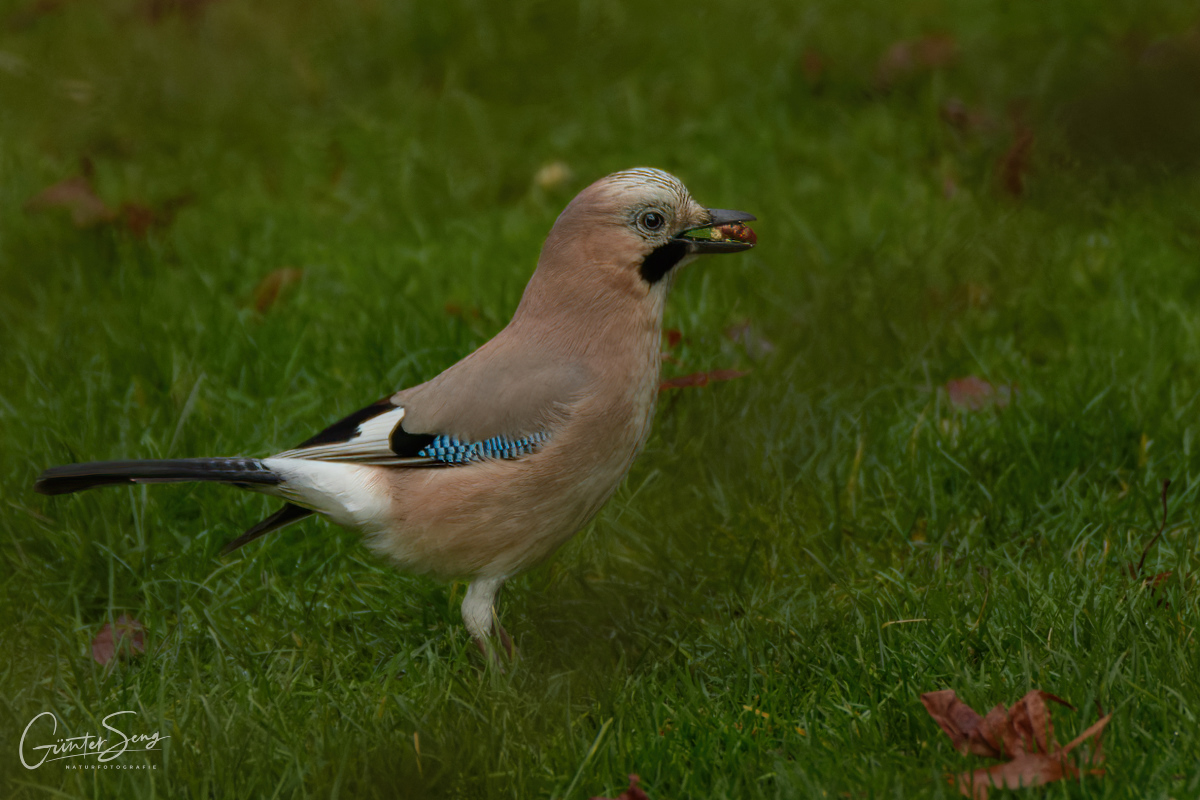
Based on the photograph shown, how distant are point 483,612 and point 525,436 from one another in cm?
49

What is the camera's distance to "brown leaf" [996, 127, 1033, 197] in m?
5.30

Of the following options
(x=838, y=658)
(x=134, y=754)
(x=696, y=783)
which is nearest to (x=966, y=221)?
(x=838, y=658)

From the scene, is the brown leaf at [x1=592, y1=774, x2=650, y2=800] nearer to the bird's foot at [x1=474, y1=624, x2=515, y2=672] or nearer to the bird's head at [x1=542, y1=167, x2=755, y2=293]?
the bird's foot at [x1=474, y1=624, x2=515, y2=672]

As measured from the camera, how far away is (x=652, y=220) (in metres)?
3.28

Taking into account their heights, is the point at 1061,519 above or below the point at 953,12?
below

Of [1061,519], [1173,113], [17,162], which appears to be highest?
[1173,113]

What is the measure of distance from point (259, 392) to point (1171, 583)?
2.91 metres

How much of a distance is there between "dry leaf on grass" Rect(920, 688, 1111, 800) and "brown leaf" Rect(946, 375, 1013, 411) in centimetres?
166

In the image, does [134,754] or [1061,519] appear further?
[1061,519]

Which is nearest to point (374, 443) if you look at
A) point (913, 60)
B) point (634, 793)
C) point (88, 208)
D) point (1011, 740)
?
point (634, 793)

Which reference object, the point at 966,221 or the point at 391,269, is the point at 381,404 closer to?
the point at 391,269

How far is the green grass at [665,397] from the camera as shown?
9.36 ft

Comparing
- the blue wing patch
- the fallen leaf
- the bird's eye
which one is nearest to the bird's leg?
the blue wing patch

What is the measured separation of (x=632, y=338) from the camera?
3287 mm
